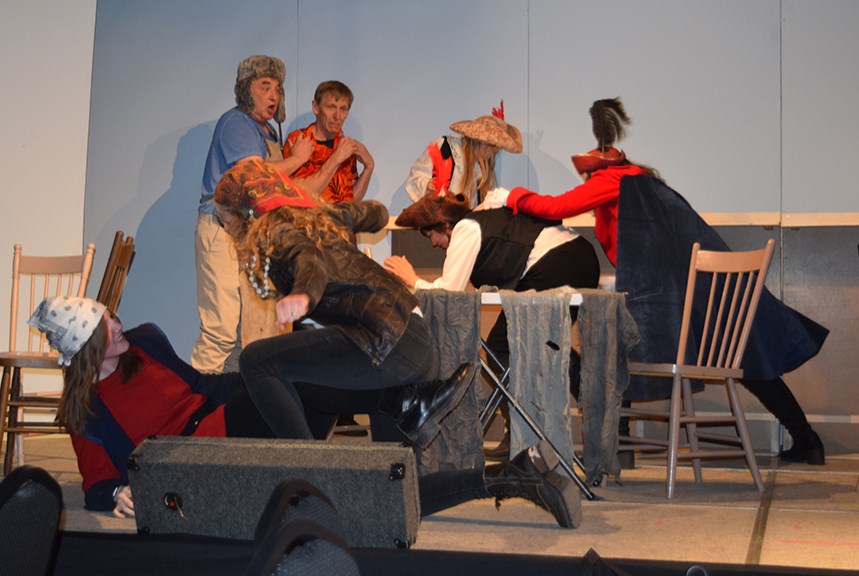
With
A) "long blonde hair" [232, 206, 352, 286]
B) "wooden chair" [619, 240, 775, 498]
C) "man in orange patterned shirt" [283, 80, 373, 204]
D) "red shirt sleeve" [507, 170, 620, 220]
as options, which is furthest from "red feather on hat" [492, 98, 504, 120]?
"long blonde hair" [232, 206, 352, 286]

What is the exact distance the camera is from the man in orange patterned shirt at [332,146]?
17.2 ft

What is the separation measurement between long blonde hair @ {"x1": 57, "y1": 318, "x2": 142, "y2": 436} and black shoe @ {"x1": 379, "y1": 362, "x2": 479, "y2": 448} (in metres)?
0.85

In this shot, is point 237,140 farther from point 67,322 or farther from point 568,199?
point 67,322

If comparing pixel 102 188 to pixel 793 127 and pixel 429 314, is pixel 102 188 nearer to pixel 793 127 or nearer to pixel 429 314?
pixel 429 314

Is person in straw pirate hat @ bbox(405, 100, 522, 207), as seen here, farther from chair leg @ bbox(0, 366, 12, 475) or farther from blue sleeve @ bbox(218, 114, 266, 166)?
chair leg @ bbox(0, 366, 12, 475)

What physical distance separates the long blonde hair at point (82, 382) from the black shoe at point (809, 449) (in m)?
3.08

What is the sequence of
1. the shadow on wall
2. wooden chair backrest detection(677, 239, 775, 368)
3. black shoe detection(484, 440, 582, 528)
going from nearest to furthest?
black shoe detection(484, 440, 582, 528) < wooden chair backrest detection(677, 239, 775, 368) < the shadow on wall

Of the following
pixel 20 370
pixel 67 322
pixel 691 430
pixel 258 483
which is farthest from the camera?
pixel 20 370

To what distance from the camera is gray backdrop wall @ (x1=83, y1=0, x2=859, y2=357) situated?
5.25 metres

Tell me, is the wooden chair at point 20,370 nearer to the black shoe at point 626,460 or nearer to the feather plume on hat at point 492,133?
the feather plume on hat at point 492,133

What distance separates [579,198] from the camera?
3936 mm

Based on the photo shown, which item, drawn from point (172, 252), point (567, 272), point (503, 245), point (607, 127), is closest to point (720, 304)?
point (567, 272)

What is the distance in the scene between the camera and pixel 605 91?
18.1 ft

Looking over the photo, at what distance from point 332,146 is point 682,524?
309cm
